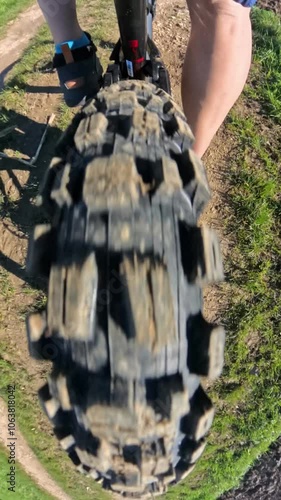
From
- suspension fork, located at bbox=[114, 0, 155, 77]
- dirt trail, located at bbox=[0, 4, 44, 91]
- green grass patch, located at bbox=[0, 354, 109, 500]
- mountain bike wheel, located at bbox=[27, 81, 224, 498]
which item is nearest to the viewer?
mountain bike wheel, located at bbox=[27, 81, 224, 498]

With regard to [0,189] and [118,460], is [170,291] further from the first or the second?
[0,189]

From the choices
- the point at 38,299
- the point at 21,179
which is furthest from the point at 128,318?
the point at 21,179

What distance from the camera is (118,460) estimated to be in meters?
0.80

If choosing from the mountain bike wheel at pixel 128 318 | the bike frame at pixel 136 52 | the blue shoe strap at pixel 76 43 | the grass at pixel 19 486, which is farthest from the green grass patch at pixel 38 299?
the mountain bike wheel at pixel 128 318

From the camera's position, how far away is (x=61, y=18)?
5.34 feet

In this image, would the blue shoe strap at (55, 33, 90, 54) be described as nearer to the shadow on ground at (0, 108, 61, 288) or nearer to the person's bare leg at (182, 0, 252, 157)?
the person's bare leg at (182, 0, 252, 157)

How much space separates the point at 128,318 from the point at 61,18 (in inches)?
50.5

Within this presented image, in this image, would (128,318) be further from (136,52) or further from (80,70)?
(80,70)

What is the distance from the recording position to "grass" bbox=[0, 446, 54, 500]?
2.20 metres

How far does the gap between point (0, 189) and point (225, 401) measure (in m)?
1.39

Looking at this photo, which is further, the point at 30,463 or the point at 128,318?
the point at 30,463

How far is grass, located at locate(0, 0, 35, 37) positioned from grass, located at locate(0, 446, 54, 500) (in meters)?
2.14

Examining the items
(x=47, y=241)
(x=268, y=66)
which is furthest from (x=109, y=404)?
(x=268, y=66)

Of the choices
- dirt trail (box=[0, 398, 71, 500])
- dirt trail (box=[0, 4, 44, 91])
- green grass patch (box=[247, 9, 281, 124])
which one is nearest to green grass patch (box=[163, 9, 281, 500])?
green grass patch (box=[247, 9, 281, 124])
